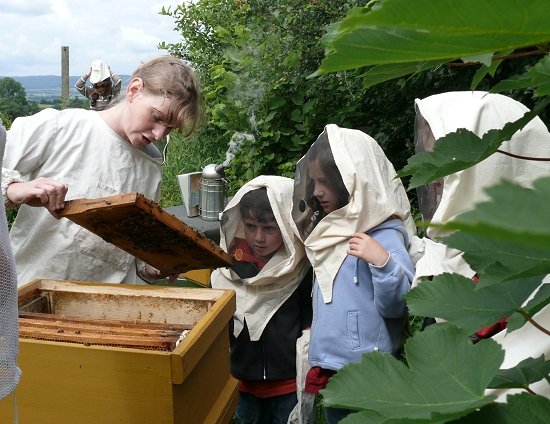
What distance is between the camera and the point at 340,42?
283mm

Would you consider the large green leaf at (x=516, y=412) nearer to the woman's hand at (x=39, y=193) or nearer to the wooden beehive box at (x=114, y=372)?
the wooden beehive box at (x=114, y=372)

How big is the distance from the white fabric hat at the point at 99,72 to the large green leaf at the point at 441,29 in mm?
4838

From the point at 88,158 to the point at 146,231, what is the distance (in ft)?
1.34

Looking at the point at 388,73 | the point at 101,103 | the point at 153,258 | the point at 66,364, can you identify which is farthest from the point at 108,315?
the point at 101,103

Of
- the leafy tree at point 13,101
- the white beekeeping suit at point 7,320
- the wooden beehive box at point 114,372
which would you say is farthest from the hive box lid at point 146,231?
the leafy tree at point 13,101

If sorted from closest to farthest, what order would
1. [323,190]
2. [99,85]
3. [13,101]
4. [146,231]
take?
[146,231]
[323,190]
[99,85]
[13,101]

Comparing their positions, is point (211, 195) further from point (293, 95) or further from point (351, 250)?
point (351, 250)

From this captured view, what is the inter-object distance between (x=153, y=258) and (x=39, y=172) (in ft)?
1.64

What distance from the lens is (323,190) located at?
8.20 feet

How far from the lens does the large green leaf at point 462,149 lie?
483 millimetres

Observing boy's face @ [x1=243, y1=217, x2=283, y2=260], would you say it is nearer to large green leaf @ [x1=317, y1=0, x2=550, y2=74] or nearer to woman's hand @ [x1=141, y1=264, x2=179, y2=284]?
woman's hand @ [x1=141, y1=264, x2=179, y2=284]

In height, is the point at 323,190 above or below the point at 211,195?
above

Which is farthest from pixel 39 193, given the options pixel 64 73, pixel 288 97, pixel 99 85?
pixel 64 73

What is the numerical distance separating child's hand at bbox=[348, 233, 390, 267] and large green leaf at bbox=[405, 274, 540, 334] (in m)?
1.78
